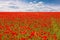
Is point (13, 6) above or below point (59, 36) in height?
above

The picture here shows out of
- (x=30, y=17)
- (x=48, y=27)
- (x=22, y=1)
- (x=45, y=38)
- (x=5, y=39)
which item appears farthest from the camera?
(x=22, y=1)

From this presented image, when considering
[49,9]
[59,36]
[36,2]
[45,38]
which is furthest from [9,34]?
[49,9]

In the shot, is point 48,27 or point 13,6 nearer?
point 48,27

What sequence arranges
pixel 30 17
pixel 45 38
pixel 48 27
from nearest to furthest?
pixel 45 38 → pixel 48 27 → pixel 30 17

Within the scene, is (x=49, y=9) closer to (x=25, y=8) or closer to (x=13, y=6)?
(x=25, y=8)

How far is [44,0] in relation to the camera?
9.34 feet

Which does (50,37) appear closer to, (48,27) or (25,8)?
(48,27)

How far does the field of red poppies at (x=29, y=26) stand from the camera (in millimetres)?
1659

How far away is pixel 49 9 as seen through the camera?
2.96m

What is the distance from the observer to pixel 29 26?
7.23ft

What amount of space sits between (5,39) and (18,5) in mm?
1323

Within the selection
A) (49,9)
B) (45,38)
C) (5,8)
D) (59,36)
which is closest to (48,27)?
(59,36)

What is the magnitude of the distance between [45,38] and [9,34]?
1.37 ft

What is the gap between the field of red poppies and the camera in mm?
1659
